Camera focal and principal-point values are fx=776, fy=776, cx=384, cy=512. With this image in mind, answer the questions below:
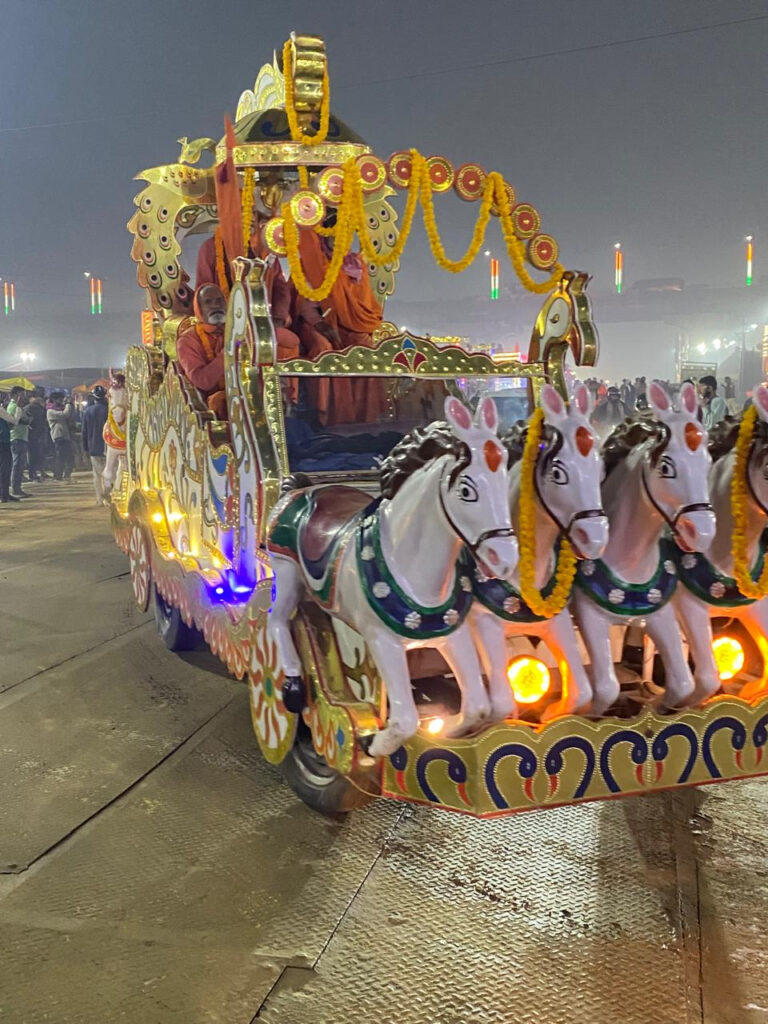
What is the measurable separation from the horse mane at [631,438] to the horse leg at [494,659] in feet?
2.07

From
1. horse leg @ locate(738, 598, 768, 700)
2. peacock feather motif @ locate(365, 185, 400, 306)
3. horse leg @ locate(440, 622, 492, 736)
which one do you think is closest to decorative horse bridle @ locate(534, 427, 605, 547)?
horse leg @ locate(440, 622, 492, 736)

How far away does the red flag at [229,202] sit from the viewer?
3898 mm

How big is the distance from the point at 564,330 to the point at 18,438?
459 inches

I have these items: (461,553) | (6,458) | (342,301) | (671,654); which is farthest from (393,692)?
(6,458)

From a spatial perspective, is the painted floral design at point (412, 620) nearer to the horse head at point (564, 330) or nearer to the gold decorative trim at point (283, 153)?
the horse head at point (564, 330)

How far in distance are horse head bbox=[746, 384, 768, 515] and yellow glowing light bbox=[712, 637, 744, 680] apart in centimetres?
58

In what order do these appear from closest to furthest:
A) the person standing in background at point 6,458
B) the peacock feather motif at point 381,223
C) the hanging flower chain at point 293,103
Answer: the hanging flower chain at point 293,103 → the peacock feather motif at point 381,223 → the person standing in background at point 6,458

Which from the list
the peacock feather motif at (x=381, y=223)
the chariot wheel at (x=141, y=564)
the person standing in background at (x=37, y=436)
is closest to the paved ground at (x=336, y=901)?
the chariot wheel at (x=141, y=564)

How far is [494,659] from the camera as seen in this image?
7.43 ft

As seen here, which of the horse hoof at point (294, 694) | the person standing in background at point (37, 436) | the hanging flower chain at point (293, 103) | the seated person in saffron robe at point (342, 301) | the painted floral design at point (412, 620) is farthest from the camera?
the person standing in background at point (37, 436)

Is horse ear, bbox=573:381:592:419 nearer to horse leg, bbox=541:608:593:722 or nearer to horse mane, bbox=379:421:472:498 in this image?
horse mane, bbox=379:421:472:498

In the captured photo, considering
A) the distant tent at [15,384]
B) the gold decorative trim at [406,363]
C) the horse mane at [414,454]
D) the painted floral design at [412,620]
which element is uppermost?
the distant tent at [15,384]

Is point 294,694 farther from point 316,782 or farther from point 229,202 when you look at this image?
point 229,202

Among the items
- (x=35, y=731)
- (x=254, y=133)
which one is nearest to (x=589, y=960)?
(x=35, y=731)
